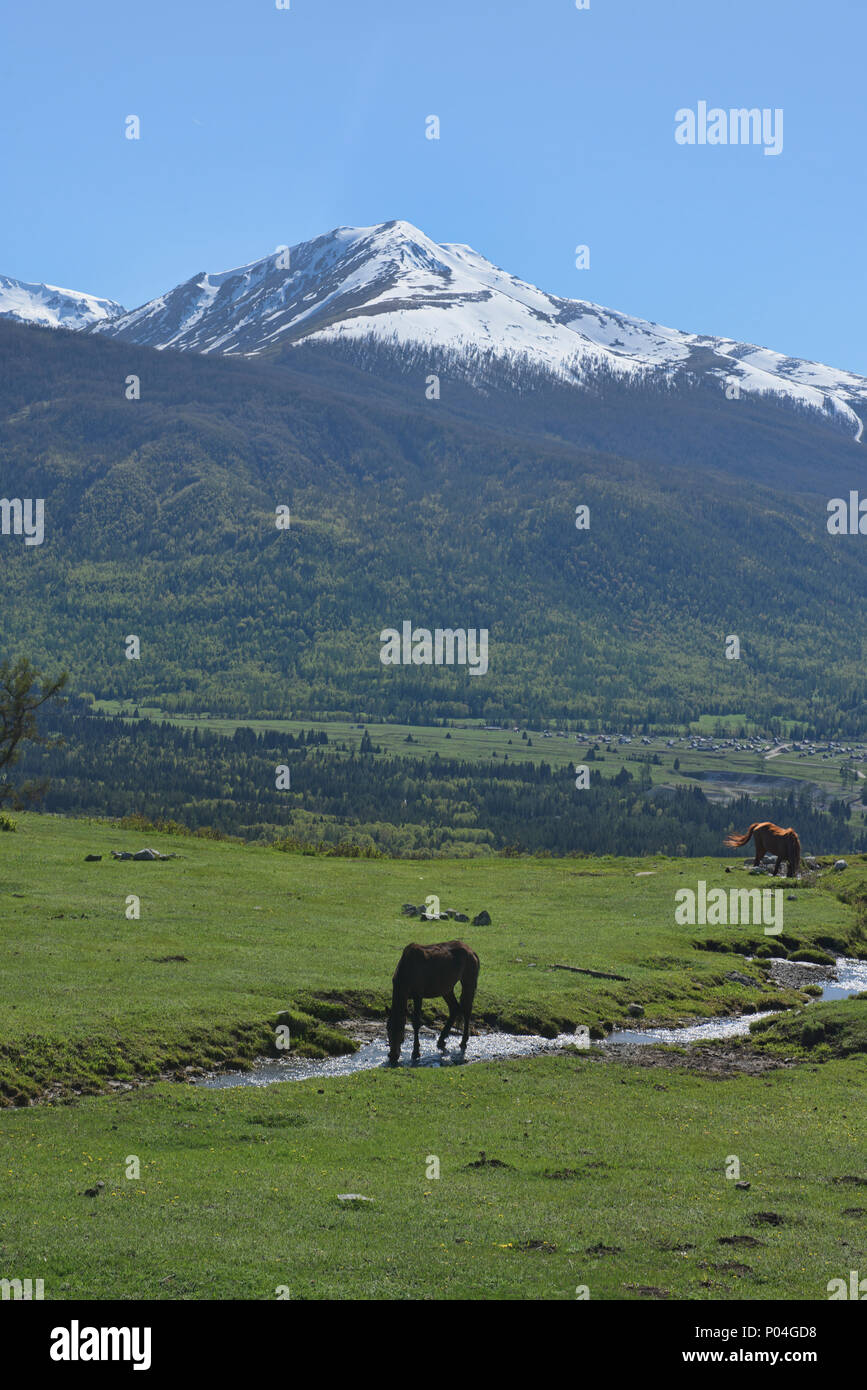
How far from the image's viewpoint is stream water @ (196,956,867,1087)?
120 ft

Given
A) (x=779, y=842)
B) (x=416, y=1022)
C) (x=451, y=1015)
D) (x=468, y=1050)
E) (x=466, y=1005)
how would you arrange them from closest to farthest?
(x=416, y=1022)
(x=466, y=1005)
(x=451, y=1015)
(x=468, y=1050)
(x=779, y=842)

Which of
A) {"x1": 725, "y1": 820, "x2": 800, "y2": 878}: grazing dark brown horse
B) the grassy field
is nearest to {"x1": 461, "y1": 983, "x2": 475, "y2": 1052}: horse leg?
the grassy field

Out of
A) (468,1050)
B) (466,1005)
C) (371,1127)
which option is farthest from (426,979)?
(371,1127)

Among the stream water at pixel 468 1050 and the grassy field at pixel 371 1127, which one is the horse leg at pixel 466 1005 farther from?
the grassy field at pixel 371 1127

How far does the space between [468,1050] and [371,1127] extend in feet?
37.0

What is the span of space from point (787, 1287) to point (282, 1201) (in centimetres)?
966

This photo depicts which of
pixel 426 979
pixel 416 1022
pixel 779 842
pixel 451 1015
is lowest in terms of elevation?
pixel 451 1015

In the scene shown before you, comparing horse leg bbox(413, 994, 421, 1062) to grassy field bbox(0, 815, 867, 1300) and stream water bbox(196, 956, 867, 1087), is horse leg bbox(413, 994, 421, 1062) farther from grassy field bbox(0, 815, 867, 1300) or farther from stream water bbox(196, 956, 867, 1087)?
grassy field bbox(0, 815, 867, 1300)

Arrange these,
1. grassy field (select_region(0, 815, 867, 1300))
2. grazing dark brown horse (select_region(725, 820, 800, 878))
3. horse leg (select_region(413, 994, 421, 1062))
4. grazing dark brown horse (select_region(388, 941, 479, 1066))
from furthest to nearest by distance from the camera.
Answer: grazing dark brown horse (select_region(725, 820, 800, 878)) < horse leg (select_region(413, 994, 421, 1062)) < grazing dark brown horse (select_region(388, 941, 479, 1066)) < grassy field (select_region(0, 815, 867, 1300))

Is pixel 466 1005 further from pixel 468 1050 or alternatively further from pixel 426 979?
pixel 426 979

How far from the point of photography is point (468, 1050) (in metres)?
40.9

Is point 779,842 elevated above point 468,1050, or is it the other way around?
point 779,842

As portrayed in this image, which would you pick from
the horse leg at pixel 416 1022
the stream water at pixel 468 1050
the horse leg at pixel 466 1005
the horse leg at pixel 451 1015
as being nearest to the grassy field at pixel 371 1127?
the stream water at pixel 468 1050

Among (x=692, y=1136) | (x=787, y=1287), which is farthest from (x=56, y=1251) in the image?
(x=692, y=1136)
